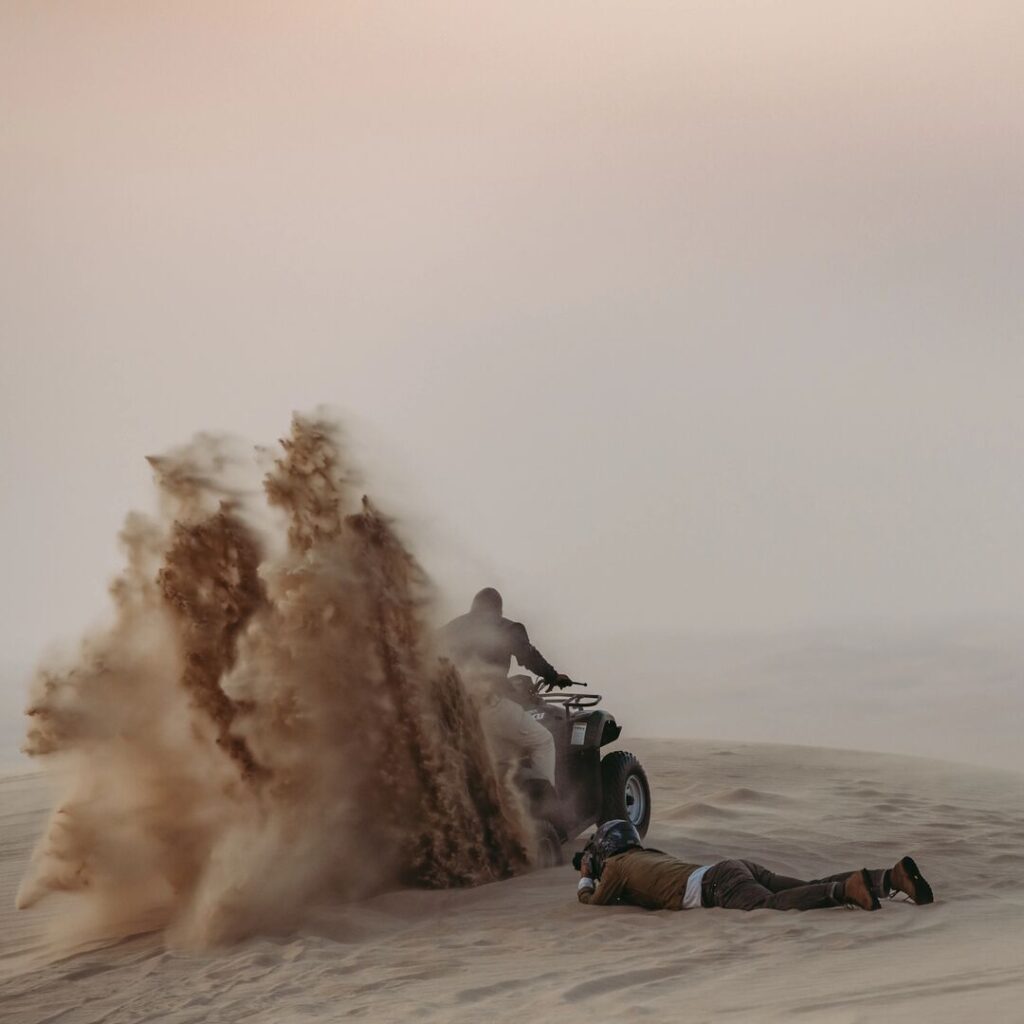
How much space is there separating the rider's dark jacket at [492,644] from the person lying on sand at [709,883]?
5.29 ft

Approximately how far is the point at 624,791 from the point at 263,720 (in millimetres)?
2960

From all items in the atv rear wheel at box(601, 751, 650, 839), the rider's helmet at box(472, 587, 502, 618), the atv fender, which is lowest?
the atv rear wheel at box(601, 751, 650, 839)

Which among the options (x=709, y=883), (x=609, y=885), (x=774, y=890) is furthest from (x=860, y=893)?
(x=609, y=885)

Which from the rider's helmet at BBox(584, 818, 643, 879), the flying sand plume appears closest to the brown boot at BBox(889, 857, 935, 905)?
the rider's helmet at BBox(584, 818, 643, 879)

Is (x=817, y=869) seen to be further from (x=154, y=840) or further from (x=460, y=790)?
(x=154, y=840)

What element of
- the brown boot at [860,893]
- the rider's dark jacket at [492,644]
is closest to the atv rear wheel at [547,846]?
the rider's dark jacket at [492,644]

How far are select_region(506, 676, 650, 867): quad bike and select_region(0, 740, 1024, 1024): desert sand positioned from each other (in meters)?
0.47

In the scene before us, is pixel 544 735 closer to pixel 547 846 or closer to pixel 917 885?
pixel 547 846

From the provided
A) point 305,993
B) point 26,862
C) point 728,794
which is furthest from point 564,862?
point 26,862

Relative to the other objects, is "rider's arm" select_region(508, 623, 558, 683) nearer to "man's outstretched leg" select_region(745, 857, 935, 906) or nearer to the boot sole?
"man's outstretched leg" select_region(745, 857, 935, 906)

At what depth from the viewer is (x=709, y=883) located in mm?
8281

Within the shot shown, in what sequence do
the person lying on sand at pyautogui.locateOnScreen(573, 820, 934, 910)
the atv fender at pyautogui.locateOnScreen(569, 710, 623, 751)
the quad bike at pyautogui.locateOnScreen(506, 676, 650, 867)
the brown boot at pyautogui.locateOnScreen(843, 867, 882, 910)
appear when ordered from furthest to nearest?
1. the atv fender at pyautogui.locateOnScreen(569, 710, 623, 751)
2. the quad bike at pyautogui.locateOnScreen(506, 676, 650, 867)
3. the person lying on sand at pyautogui.locateOnScreen(573, 820, 934, 910)
4. the brown boot at pyautogui.locateOnScreen(843, 867, 882, 910)

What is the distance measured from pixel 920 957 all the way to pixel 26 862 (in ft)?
28.7

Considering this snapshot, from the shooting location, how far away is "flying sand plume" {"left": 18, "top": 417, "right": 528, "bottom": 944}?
9.22 m
